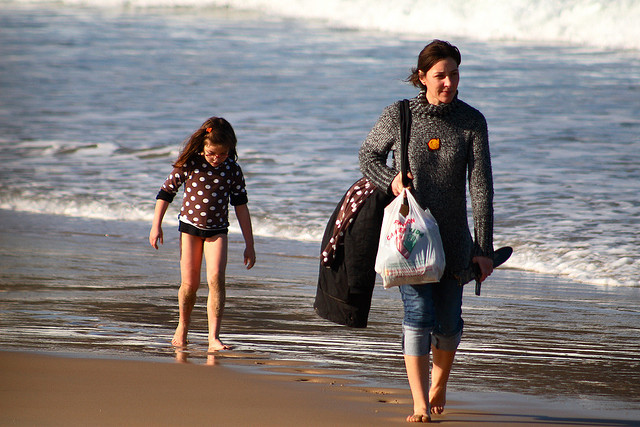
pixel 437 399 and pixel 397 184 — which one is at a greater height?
pixel 397 184

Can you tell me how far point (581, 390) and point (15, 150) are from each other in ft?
36.6

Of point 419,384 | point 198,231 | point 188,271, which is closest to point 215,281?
point 188,271

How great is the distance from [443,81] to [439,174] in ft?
1.21

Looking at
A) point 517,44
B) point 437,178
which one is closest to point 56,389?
point 437,178

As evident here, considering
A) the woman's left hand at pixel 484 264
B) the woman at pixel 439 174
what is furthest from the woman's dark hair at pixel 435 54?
the woman's left hand at pixel 484 264

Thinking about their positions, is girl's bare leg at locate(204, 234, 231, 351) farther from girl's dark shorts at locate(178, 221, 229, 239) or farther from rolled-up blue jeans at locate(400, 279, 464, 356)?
rolled-up blue jeans at locate(400, 279, 464, 356)

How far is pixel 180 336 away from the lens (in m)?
5.14

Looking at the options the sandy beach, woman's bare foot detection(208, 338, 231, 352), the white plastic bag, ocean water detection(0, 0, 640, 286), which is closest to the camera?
the white plastic bag

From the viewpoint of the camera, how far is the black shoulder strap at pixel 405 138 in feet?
11.7

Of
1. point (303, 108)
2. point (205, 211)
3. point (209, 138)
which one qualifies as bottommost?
point (205, 211)

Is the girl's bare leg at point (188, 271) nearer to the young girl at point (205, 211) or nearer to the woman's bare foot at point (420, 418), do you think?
the young girl at point (205, 211)

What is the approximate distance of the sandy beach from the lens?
12.5 ft

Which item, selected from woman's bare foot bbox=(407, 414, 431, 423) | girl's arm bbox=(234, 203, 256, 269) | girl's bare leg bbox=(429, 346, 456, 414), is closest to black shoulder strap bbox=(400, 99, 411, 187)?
girl's bare leg bbox=(429, 346, 456, 414)

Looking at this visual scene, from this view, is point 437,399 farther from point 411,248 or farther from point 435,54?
point 435,54
